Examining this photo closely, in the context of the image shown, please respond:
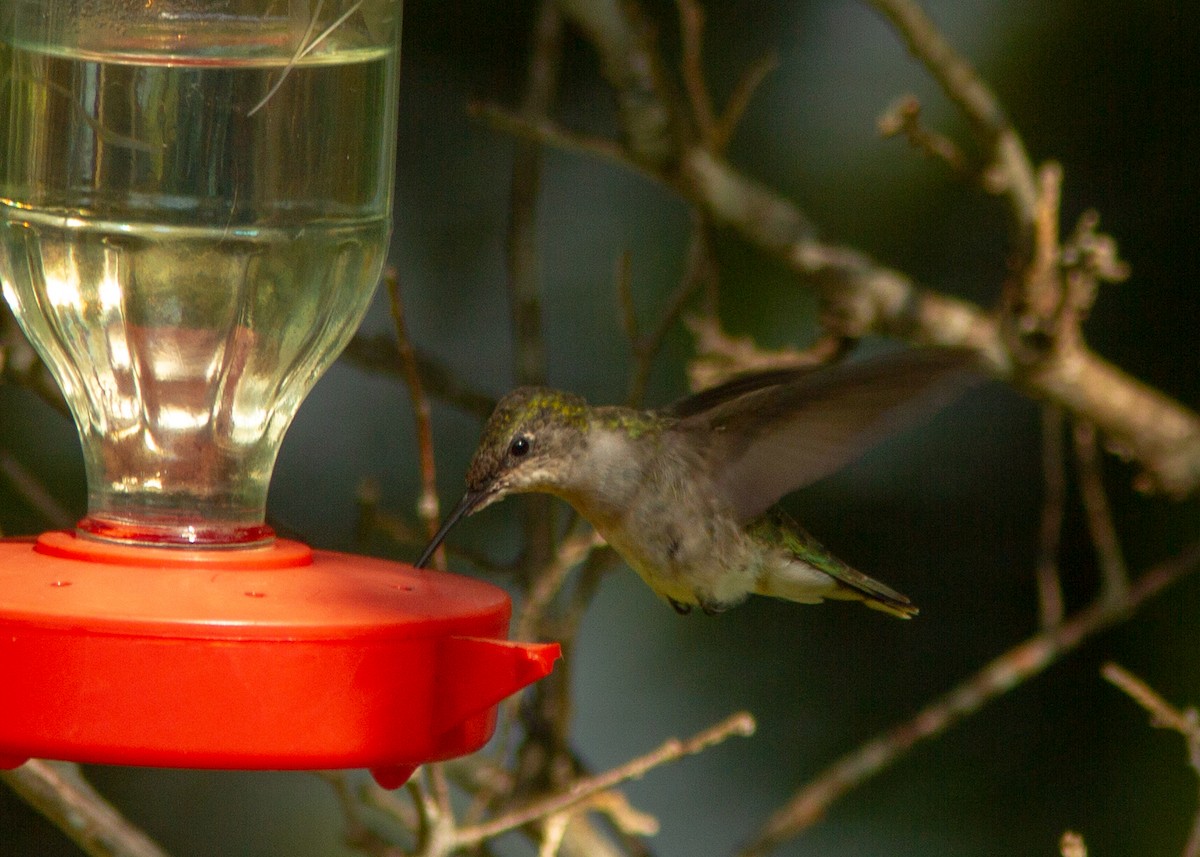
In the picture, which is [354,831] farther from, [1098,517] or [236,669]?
[1098,517]

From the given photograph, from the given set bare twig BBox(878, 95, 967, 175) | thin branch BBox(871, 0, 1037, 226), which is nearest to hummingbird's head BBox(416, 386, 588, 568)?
bare twig BBox(878, 95, 967, 175)

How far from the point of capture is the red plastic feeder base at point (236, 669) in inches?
61.6

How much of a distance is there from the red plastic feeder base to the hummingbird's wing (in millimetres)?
623

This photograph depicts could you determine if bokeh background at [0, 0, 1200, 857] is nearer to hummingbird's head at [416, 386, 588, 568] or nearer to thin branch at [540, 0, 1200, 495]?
thin branch at [540, 0, 1200, 495]

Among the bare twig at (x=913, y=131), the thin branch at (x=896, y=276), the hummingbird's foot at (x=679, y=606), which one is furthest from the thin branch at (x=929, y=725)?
the bare twig at (x=913, y=131)

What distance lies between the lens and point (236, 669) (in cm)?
158

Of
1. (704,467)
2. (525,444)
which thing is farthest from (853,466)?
(525,444)

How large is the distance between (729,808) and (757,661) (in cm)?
46

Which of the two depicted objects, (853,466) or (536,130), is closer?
(536,130)

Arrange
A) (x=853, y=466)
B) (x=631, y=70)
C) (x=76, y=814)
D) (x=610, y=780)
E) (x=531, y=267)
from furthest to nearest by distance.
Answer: (x=853, y=466) < (x=531, y=267) < (x=631, y=70) < (x=76, y=814) < (x=610, y=780)

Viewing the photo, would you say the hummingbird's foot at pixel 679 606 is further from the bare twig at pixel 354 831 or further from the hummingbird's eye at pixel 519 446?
the bare twig at pixel 354 831

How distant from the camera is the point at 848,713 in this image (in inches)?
166

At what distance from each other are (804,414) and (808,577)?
424 mm

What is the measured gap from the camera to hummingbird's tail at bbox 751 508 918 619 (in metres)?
2.63
